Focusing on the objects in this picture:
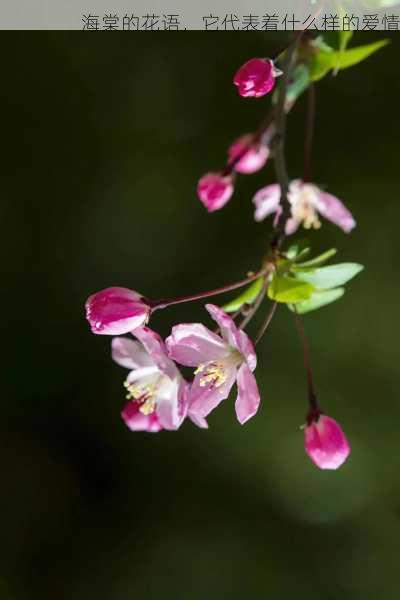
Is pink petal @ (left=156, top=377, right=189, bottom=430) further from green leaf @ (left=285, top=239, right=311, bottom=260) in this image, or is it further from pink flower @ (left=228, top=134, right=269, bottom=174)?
pink flower @ (left=228, top=134, right=269, bottom=174)

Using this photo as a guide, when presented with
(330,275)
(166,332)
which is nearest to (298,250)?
(330,275)

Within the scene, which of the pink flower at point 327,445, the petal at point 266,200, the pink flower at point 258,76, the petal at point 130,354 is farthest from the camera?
the petal at point 266,200

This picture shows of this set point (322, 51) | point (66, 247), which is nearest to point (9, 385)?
point (66, 247)

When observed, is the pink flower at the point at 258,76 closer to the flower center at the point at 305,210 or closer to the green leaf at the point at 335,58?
the green leaf at the point at 335,58

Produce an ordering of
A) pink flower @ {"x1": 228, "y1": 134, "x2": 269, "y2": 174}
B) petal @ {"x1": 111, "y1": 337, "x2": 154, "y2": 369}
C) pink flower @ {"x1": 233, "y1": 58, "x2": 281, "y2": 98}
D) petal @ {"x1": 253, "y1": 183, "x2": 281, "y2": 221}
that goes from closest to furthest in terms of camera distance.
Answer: pink flower @ {"x1": 233, "y1": 58, "x2": 281, "y2": 98}, petal @ {"x1": 111, "y1": 337, "x2": 154, "y2": 369}, pink flower @ {"x1": 228, "y1": 134, "x2": 269, "y2": 174}, petal @ {"x1": 253, "y1": 183, "x2": 281, "y2": 221}

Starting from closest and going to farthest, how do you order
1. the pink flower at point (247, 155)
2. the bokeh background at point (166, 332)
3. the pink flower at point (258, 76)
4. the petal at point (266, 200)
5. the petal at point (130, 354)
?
the pink flower at point (258, 76), the petal at point (130, 354), the pink flower at point (247, 155), the petal at point (266, 200), the bokeh background at point (166, 332)

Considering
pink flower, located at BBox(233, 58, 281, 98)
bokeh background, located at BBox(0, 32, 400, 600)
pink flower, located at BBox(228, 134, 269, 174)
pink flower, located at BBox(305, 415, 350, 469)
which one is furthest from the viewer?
bokeh background, located at BBox(0, 32, 400, 600)

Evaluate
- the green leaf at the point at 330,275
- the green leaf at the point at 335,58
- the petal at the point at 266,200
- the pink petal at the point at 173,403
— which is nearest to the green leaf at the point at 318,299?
the green leaf at the point at 330,275

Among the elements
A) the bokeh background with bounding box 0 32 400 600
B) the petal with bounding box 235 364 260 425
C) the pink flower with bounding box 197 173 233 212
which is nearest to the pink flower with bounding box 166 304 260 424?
the petal with bounding box 235 364 260 425
